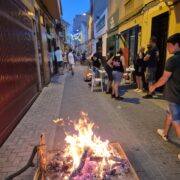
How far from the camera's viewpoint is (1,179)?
9.61 feet

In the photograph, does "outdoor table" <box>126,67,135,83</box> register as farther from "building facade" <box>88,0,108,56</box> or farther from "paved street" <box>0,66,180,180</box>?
"building facade" <box>88,0,108,56</box>

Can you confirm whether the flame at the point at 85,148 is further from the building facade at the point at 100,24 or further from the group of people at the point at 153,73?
the building facade at the point at 100,24

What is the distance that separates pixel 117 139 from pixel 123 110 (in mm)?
1974

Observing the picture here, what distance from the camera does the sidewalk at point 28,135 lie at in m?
3.26

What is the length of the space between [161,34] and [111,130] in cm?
523

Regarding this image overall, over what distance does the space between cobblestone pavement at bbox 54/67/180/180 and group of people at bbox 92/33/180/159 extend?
384 millimetres

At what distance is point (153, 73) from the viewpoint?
A: 7.29 metres

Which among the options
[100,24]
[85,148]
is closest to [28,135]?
[85,148]

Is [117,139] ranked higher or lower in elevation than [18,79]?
lower

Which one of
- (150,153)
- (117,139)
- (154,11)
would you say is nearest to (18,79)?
(117,139)

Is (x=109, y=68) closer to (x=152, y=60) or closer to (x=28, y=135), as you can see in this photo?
(x=152, y=60)

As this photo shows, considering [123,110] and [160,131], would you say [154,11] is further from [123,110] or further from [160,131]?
[160,131]

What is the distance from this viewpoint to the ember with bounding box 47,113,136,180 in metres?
2.42

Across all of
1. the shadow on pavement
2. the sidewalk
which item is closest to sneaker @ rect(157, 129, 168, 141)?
the sidewalk
